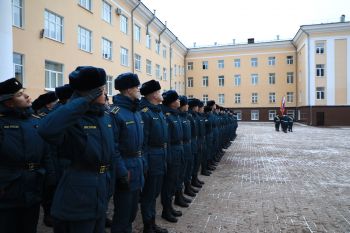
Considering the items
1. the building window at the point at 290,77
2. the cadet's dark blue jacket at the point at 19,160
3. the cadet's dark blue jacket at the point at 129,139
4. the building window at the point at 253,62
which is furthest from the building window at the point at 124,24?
the building window at the point at 290,77

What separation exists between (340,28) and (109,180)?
37.8m

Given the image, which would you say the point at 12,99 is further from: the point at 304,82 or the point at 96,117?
the point at 304,82

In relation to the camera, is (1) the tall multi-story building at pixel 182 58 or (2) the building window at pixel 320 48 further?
(2) the building window at pixel 320 48

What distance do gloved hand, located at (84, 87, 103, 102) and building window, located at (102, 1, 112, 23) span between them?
19.0 metres

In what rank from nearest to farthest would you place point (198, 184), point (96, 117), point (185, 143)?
1. point (96, 117)
2. point (185, 143)
3. point (198, 184)

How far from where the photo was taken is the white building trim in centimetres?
3450

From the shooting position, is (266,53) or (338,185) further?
(266,53)

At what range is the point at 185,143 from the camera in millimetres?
5344

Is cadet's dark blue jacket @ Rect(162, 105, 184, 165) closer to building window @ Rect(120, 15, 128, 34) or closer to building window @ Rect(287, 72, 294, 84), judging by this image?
building window @ Rect(120, 15, 128, 34)

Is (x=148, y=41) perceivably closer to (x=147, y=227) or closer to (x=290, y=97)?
(x=290, y=97)

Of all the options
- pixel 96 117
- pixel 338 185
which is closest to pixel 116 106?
pixel 96 117

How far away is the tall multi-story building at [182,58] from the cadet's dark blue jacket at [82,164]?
5.24 metres

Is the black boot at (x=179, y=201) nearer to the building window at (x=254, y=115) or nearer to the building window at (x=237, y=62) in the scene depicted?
the building window at (x=254, y=115)

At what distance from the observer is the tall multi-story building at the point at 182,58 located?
13.7 meters
